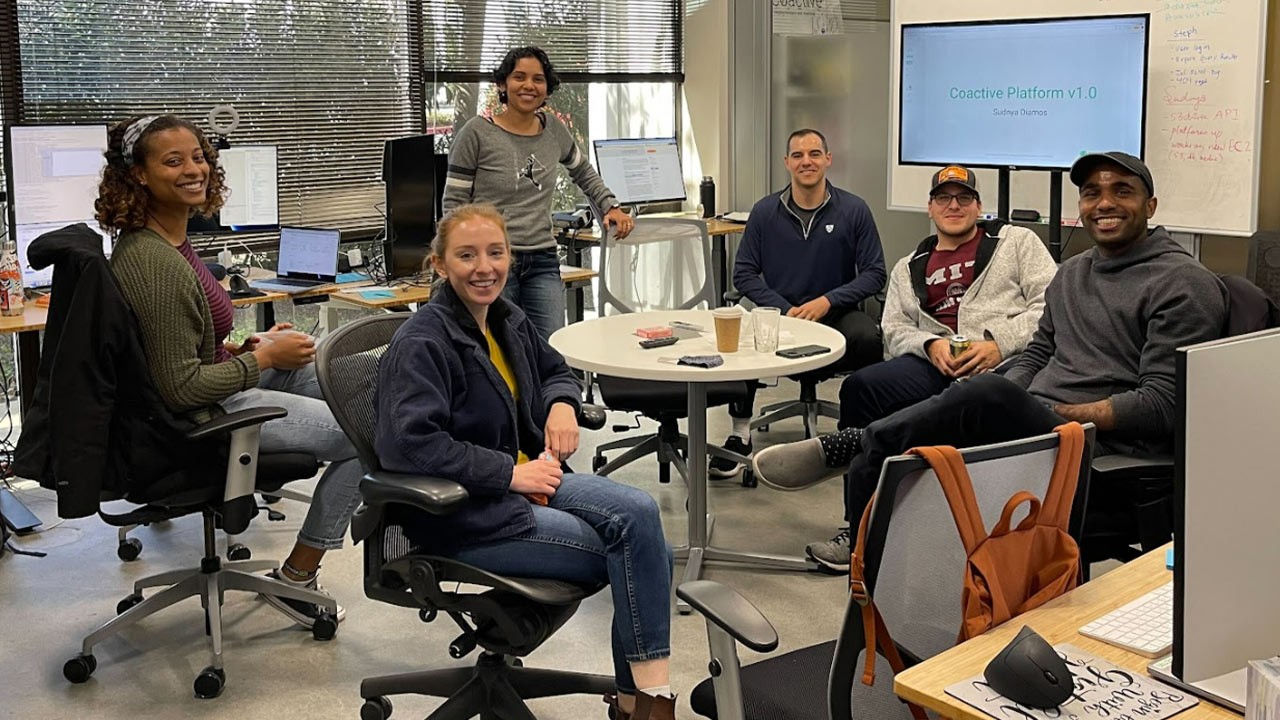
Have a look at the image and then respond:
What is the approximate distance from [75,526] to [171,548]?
0.44 metres

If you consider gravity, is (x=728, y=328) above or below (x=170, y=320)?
below

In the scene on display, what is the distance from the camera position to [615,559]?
2.55 meters

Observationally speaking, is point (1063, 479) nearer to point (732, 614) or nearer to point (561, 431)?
point (732, 614)

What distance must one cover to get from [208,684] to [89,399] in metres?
0.71

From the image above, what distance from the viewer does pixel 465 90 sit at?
6148 millimetres

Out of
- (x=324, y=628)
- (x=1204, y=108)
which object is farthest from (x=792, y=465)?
(x=1204, y=108)

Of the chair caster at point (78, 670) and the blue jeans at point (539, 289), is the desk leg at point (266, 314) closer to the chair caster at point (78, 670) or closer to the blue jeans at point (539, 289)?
the blue jeans at point (539, 289)

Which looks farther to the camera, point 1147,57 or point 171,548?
point 1147,57

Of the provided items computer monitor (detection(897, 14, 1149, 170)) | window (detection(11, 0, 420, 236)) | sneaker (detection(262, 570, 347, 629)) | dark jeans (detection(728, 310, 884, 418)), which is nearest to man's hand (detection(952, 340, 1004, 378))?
dark jeans (detection(728, 310, 884, 418))

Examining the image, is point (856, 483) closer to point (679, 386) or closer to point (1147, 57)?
point (679, 386)

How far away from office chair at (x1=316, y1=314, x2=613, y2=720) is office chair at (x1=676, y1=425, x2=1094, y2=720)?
0.59 m

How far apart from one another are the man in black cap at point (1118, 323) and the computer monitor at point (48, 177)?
8.10 ft

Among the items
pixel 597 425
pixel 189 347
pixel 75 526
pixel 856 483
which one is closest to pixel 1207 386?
pixel 856 483

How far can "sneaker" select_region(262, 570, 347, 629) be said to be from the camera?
346 centimetres
